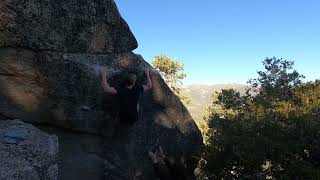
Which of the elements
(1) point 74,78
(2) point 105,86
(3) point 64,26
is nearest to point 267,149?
(2) point 105,86

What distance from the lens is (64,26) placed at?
11.1 metres

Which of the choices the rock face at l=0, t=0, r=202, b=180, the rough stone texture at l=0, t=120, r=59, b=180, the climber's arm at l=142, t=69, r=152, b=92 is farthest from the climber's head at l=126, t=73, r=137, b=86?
the rough stone texture at l=0, t=120, r=59, b=180

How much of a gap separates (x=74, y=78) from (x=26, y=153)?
8.42ft

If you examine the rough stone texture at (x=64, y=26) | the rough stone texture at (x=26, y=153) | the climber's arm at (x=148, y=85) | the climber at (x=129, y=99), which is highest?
the rough stone texture at (x=64, y=26)

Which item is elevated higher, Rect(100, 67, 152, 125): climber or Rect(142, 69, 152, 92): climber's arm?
Rect(142, 69, 152, 92): climber's arm

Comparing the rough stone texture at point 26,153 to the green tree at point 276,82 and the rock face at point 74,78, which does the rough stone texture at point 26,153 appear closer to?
the rock face at point 74,78

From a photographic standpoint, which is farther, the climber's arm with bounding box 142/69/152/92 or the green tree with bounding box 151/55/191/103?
the green tree with bounding box 151/55/191/103

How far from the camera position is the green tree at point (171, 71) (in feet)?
170

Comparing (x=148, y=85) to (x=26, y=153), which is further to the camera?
(x=148, y=85)

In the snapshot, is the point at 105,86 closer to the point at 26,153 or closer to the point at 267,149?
the point at 26,153

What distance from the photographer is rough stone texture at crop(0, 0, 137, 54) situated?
10266 mm

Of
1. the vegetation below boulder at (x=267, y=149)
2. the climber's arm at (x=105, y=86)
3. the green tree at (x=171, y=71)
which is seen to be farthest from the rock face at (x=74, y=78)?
the green tree at (x=171, y=71)

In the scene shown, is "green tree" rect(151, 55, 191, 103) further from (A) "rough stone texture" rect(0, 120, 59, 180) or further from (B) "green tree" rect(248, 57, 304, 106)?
(A) "rough stone texture" rect(0, 120, 59, 180)

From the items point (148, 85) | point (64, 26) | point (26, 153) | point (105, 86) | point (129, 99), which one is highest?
point (64, 26)
